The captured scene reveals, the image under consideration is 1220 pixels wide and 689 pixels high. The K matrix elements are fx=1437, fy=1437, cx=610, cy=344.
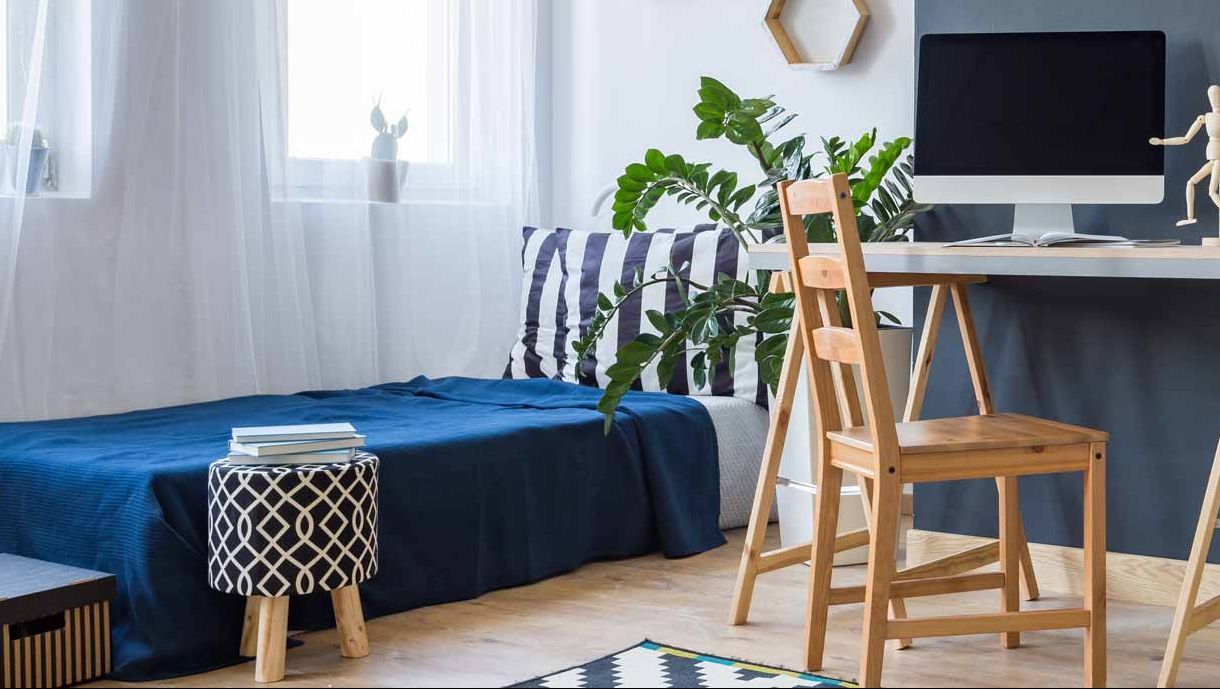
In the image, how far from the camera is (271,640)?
2461mm

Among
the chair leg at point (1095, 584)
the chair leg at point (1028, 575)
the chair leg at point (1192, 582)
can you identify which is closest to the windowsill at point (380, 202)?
the chair leg at point (1028, 575)

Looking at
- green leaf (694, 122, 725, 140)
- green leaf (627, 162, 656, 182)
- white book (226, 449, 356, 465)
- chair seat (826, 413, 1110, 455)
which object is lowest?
white book (226, 449, 356, 465)

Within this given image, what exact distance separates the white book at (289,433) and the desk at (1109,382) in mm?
883

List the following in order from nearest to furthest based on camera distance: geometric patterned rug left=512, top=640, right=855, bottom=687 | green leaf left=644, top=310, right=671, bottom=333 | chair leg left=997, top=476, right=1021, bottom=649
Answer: geometric patterned rug left=512, top=640, right=855, bottom=687
chair leg left=997, top=476, right=1021, bottom=649
green leaf left=644, top=310, right=671, bottom=333

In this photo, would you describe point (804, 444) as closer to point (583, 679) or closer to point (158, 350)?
point (583, 679)

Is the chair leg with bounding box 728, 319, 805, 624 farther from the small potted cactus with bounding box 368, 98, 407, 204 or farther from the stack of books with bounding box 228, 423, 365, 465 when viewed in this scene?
the small potted cactus with bounding box 368, 98, 407, 204

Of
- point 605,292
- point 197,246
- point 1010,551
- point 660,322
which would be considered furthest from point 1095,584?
point 197,246

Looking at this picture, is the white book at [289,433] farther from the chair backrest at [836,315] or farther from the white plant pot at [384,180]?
the white plant pot at [384,180]

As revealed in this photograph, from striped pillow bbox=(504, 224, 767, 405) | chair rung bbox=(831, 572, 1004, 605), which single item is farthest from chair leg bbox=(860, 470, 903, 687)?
striped pillow bbox=(504, 224, 767, 405)

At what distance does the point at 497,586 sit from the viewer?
10.2 ft

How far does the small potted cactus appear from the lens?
13.1ft

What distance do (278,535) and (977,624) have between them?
117cm

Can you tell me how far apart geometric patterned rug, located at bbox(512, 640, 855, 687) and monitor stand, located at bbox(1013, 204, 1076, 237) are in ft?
3.51

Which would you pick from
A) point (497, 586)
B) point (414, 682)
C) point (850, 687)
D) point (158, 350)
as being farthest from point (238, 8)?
point (850, 687)
